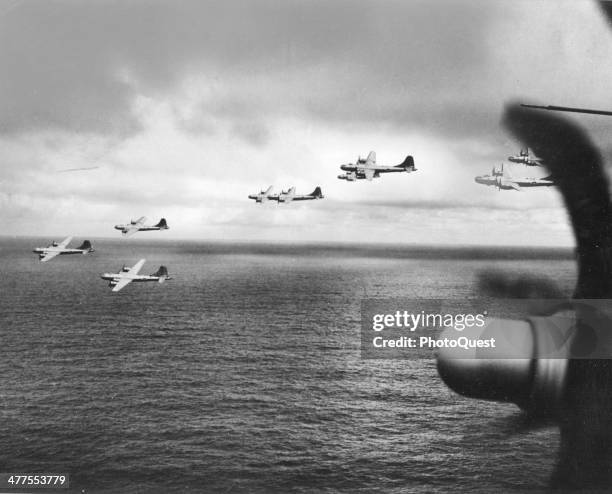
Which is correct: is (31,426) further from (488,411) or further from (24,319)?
(488,411)

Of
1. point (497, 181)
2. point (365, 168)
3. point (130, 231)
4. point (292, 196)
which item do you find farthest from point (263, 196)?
point (497, 181)

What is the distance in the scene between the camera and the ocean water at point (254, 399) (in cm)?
855

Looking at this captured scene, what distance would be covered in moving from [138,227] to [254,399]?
18.9ft

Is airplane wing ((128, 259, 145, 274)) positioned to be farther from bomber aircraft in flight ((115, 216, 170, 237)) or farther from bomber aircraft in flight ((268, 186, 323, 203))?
bomber aircraft in flight ((268, 186, 323, 203))

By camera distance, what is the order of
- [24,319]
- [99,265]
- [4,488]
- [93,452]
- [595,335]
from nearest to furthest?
[595,335] < [4,488] < [93,452] < [24,319] < [99,265]

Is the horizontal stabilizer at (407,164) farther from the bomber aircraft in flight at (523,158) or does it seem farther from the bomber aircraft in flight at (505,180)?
the bomber aircraft in flight at (523,158)

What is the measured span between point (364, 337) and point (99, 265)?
60.7 ft

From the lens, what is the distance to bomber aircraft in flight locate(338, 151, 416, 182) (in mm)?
4832

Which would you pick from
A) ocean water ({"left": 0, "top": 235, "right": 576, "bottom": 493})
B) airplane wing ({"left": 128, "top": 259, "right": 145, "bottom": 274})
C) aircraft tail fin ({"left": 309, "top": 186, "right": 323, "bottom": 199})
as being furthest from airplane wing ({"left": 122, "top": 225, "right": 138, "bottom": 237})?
airplane wing ({"left": 128, "top": 259, "right": 145, "bottom": 274})

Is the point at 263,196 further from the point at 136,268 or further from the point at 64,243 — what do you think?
the point at 136,268

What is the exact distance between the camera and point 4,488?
4.15 meters

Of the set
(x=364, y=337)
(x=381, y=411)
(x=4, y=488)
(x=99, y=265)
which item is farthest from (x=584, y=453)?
(x=99, y=265)

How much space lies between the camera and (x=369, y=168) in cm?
493

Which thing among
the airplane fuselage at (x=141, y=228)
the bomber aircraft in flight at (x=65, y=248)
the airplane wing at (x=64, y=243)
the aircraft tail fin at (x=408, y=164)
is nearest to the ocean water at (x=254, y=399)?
the bomber aircraft in flight at (x=65, y=248)
